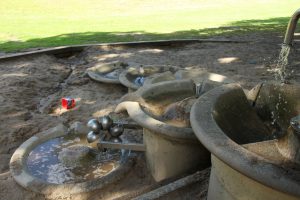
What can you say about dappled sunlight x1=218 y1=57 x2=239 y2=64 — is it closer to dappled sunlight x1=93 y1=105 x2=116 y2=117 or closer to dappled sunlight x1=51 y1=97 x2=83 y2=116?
dappled sunlight x1=93 y1=105 x2=116 y2=117

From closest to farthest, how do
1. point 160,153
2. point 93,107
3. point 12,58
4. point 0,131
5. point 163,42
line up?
point 160,153 → point 0,131 → point 93,107 → point 12,58 → point 163,42

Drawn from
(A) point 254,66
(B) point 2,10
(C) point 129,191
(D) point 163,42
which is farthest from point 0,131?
(B) point 2,10

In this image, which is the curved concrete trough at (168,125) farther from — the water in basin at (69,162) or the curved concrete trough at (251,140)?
the water in basin at (69,162)

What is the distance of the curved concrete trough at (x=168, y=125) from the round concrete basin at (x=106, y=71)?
282cm

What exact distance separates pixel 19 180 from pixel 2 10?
705 inches

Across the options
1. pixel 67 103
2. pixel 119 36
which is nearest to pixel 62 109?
pixel 67 103

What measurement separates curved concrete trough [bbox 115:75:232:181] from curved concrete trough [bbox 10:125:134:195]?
34 centimetres

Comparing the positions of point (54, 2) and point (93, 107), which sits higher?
point (54, 2)

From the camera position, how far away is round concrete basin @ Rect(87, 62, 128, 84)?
681 cm

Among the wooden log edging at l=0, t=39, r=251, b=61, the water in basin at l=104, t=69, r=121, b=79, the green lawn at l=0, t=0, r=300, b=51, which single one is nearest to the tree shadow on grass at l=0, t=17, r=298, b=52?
the green lawn at l=0, t=0, r=300, b=51

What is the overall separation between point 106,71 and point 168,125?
4.34 metres

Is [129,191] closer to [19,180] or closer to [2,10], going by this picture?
[19,180]

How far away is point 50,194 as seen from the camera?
3553 millimetres

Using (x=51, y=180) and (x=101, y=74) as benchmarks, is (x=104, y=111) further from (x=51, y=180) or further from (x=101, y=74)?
(x=101, y=74)
